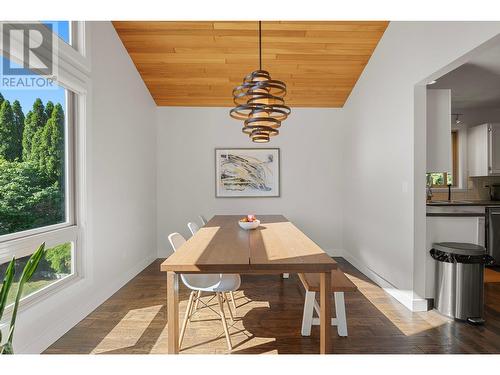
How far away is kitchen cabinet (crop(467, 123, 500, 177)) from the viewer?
185 inches

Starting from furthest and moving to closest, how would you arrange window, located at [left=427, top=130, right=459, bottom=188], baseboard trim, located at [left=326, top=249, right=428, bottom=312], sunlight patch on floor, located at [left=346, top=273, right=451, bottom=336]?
window, located at [left=427, top=130, right=459, bottom=188] < baseboard trim, located at [left=326, top=249, right=428, bottom=312] < sunlight patch on floor, located at [left=346, top=273, right=451, bottom=336]

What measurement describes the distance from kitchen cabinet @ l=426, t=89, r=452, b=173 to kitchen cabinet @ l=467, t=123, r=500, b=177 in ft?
7.49

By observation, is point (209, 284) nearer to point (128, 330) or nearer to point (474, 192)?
point (128, 330)

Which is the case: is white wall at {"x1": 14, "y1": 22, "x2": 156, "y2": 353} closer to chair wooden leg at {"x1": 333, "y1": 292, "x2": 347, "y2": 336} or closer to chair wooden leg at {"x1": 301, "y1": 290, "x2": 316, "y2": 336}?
chair wooden leg at {"x1": 301, "y1": 290, "x2": 316, "y2": 336}

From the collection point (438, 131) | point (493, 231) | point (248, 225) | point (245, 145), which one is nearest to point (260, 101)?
point (248, 225)

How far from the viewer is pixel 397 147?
3.24 m

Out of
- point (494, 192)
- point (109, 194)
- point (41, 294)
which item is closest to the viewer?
point (41, 294)

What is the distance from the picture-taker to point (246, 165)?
5035 millimetres

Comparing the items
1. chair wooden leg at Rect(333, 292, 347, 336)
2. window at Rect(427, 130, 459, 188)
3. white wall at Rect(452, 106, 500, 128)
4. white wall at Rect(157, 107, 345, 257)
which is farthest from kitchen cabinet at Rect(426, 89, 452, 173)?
white wall at Rect(452, 106, 500, 128)

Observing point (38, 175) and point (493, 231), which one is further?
point (493, 231)

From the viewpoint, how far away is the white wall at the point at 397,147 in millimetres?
2646

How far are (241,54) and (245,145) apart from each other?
1532mm

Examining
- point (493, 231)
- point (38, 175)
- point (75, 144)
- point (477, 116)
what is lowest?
point (493, 231)
